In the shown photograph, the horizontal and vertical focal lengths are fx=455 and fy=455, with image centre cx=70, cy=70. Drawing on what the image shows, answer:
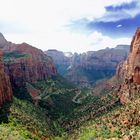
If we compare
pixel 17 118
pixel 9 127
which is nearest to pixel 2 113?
pixel 17 118

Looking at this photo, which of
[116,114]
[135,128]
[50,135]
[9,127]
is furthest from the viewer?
[50,135]

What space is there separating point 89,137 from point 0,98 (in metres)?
50.7

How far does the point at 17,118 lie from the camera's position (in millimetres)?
183750

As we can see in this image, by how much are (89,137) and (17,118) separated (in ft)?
109

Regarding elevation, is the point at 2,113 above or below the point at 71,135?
above

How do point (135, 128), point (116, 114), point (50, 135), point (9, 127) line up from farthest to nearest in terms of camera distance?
point (50, 135) → point (116, 114) → point (9, 127) → point (135, 128)

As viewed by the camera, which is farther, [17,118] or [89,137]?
[17,118]

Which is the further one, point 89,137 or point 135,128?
point 89,137

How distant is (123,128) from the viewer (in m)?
159

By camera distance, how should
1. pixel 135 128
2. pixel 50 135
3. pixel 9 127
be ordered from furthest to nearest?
pixel 50 135
pixel 9 127
pixel 135 128

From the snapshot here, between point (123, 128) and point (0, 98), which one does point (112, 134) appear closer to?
point (123, 128)

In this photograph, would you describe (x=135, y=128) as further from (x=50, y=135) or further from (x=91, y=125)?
(x=50, y=135)

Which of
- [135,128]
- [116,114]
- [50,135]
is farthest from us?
[50,135]

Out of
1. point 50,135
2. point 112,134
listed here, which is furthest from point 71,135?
point 112,134
